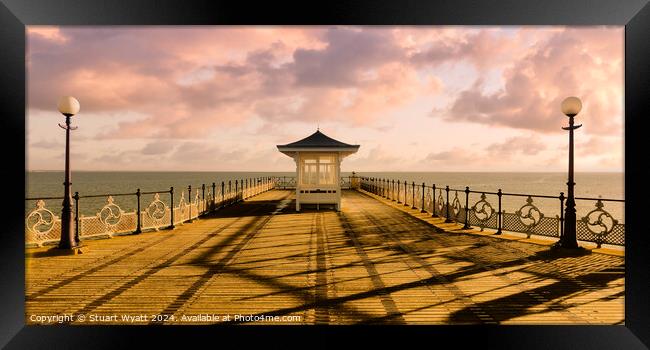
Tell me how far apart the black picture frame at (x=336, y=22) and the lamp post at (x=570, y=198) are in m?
4.32

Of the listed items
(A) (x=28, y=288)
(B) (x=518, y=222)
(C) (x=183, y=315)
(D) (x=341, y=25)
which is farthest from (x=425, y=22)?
(B) (x=518, y=222)

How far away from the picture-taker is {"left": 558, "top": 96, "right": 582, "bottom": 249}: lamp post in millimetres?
8844

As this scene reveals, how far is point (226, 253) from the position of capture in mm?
8727

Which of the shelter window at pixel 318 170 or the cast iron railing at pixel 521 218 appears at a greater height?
the shelter window at pixel 318 170

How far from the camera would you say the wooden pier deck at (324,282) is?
5.02 meters

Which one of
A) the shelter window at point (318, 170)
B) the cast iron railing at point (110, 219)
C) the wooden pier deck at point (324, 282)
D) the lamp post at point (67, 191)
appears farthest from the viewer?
the shelter window at point (318, 170)

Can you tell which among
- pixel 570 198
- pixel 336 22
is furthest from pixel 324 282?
pixel 570 198

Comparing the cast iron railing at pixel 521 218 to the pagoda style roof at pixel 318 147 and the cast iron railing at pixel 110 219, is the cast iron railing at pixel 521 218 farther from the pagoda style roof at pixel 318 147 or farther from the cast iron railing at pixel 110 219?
the cast iron railing at pixel 110 219

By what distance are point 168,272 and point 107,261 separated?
1.85 m

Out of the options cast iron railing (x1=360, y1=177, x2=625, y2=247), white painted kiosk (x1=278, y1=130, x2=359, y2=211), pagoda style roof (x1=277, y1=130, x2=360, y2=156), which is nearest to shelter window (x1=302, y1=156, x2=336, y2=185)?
white painted kiosk (x1=278, y1=130, x2=359, y2=211)

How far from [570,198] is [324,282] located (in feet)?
21.1

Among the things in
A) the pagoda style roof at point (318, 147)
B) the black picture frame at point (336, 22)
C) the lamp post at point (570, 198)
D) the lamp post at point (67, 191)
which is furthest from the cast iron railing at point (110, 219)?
the lamp post at point (570, 198)

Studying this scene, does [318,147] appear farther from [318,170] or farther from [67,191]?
[67,191]

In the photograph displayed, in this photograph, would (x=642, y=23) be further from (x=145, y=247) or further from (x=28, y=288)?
(x=145, y=247)
